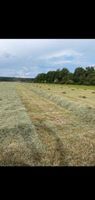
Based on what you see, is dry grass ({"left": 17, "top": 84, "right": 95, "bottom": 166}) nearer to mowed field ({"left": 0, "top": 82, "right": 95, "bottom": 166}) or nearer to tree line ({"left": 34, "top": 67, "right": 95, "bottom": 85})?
mowed field ({"left": 0, "top": 82, "right": 95, "bottom": 166})

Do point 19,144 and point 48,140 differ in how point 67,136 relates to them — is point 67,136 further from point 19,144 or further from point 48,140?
point 19,144

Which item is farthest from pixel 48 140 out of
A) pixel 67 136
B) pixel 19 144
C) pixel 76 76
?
pixel 76 76

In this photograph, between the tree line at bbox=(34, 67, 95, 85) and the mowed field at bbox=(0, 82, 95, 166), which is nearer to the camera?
the mowed field at bbox=(0, 82, 95, 166)

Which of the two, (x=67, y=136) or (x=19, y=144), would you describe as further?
(x=67, y=136)

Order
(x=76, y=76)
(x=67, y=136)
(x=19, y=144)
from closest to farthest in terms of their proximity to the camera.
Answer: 1. (x=19, y=144)
2. (x=67, y=136)
3. (x=76, y=76)

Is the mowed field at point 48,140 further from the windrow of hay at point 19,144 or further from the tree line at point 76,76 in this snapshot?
the tree line at point 76,76

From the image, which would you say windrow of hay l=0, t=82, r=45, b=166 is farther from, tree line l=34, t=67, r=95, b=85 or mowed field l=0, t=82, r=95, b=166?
tree line l=34, t=67, r=95, b=85

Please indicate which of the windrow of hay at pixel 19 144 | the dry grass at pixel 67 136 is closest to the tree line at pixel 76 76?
the dry grass at pixel 67 136

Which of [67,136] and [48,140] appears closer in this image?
[48,140]

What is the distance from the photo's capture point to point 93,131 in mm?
8961

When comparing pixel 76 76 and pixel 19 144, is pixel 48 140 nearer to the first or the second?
pixel 19 144

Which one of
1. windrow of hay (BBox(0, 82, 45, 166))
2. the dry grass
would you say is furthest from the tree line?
windrow of hay (BBox(0, 82, 45, 166))

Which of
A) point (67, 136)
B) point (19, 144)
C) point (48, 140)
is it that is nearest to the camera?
point (19, 144)
